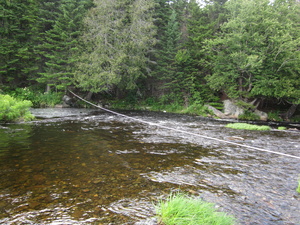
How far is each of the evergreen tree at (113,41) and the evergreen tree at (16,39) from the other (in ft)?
19.6

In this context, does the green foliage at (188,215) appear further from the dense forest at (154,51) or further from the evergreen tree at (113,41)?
the evergreen tree at (113,41)

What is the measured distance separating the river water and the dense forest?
40.9ft

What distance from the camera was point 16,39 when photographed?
2175cm

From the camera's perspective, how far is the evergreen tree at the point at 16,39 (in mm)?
20156

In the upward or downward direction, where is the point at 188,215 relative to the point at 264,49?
downward

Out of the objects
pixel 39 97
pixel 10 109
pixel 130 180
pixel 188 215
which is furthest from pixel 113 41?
pixel 188 215

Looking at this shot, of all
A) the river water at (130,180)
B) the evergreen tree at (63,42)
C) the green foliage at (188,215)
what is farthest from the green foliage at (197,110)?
the green foliage at (188,215)

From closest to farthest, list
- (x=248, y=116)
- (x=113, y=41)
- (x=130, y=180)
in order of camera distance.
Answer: (x=130, y=180) < (x=248, y=116) < (x=113, y=41)

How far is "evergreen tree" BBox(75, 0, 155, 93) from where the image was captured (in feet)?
62.3

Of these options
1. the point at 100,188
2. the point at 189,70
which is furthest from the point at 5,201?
the point at 189,70

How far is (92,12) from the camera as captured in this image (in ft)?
66.6

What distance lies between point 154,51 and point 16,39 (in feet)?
48.4

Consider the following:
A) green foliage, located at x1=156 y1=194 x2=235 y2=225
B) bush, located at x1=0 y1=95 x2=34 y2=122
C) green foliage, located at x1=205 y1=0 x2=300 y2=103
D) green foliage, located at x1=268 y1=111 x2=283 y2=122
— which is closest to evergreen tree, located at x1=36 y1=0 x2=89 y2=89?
bush, located at x1=0 y1=95 x2=34 y2=122

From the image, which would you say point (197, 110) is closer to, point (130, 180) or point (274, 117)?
point (274, 117)
